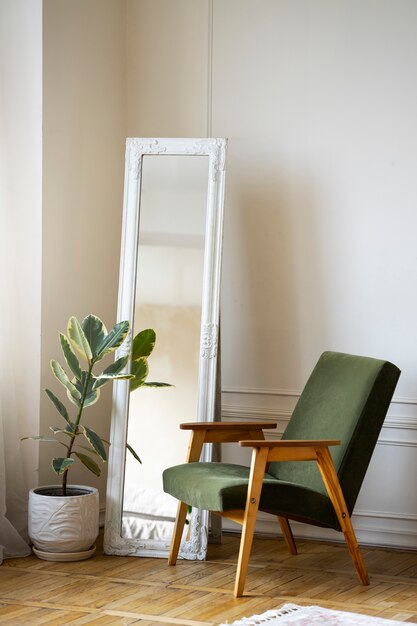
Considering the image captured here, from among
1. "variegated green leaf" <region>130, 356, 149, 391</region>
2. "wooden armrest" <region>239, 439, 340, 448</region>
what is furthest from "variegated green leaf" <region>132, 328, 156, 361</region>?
"wooden armrest" <region>239, 439, 340, 448</region>

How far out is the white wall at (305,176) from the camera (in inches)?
174

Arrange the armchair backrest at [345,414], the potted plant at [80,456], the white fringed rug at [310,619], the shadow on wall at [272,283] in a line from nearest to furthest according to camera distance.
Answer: the white fringed rug at [310,619]
the armchair backrest at [345,414]
the potted plant at [80,456]
the shadow on wall at [272,283]

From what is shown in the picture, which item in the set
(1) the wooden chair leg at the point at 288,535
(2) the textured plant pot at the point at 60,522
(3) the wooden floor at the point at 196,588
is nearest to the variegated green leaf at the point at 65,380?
(2) the textured plant pot at the point at 60,522

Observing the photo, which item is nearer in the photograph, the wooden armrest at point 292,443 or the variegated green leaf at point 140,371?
the wooden armrest at point 292,443

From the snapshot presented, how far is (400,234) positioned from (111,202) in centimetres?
151

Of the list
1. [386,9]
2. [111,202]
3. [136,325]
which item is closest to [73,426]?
[136,325]

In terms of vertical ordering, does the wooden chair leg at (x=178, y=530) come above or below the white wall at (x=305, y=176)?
below

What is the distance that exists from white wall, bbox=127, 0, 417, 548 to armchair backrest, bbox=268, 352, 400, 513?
41 centimetres

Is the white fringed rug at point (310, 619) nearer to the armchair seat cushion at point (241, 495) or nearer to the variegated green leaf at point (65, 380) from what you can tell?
the armchair seat cushion at point (241, 495)

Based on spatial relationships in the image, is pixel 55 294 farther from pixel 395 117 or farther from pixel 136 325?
pixel 395 117

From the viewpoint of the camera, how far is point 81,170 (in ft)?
15.4

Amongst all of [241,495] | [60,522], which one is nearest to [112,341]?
[60,522]

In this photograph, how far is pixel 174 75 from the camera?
15.9 feet

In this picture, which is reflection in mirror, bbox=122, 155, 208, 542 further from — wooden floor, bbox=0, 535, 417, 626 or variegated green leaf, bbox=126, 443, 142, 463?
wooden floor, bbox=0, 535, 417, 626
